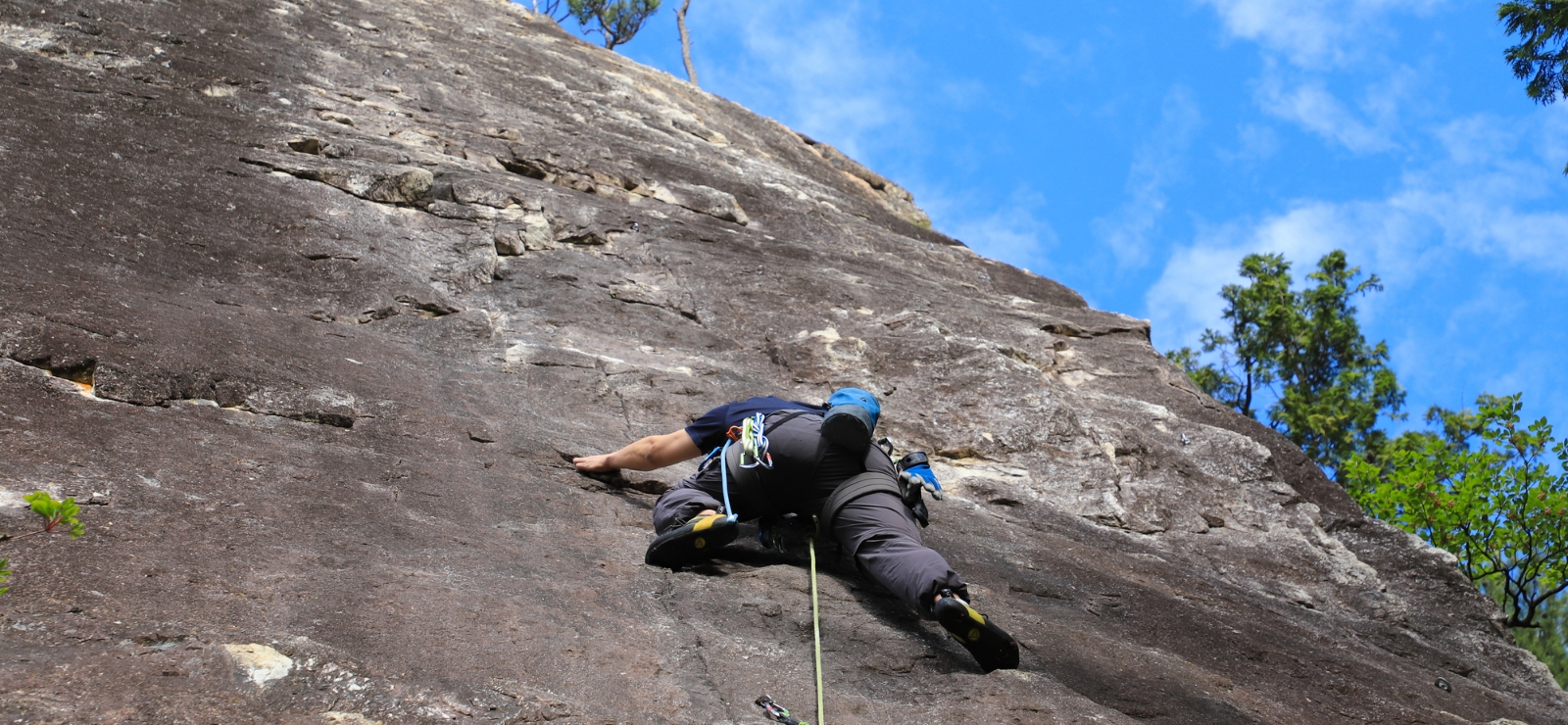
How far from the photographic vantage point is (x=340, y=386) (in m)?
5.71

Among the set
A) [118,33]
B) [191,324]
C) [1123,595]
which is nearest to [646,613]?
[1123,595]

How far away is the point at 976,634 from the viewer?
429 centimetres

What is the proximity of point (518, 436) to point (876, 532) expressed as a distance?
2185 mm

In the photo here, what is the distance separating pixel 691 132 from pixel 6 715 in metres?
12.0

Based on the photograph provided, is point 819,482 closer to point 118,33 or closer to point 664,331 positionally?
point 664,331

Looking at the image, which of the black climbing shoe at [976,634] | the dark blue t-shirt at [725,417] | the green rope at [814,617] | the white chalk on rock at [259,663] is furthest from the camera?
the dark blue t-shirt at [725,417]

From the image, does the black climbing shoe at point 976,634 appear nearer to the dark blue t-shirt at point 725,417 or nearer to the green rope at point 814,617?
the green rope at point 814,617

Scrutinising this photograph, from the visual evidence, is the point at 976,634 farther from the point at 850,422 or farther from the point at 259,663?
the point at 259,663

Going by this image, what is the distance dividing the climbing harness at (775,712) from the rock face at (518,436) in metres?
0.08

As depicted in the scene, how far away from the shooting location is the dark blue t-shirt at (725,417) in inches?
215

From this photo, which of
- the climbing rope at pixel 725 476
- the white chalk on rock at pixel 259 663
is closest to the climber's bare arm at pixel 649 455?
the climbing rope at pixel 725 476

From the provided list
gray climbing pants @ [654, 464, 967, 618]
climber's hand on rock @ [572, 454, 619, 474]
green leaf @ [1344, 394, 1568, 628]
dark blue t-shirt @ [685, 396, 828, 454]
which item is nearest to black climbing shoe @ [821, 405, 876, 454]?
gray climbing pants @ [654, 464, 967, 618]

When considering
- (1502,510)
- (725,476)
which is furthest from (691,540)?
(1502,510)

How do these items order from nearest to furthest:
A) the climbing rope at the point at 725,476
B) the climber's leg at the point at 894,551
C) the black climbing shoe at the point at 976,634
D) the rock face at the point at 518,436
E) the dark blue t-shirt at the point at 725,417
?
the rock face at the point at 518,436
the black climbing shoe at the point at 976,634
the climber's leg at the point at 894,551
the climbing rope at the point at 725,476
the dark blue t-shirt at the point at 725,417
